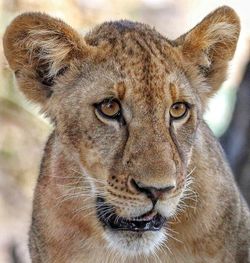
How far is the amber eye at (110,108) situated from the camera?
455 cm

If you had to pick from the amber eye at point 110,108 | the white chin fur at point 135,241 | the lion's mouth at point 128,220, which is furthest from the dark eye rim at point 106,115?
the white chin fur at point 135,241

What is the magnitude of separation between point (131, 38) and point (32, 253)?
123cm

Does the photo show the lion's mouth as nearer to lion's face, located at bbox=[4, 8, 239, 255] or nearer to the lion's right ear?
lion's face, located at bbox=[4, 8, 239, 255]

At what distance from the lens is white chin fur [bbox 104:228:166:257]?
461cm

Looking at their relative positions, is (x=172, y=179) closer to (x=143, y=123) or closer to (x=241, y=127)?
(x=143, y=123)

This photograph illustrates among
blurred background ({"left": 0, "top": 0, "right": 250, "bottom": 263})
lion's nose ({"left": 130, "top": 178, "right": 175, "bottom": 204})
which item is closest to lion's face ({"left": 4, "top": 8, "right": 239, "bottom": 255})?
lion's nose ({"left": 130, "top": 178, "right": 175, "bottom": 204})

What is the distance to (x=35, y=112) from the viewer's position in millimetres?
9414

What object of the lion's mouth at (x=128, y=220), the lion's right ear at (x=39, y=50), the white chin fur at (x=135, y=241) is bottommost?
the white chin fur at (x=135, y=241)

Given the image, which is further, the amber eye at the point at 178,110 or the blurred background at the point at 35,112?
the blurred background at the point at 35,112

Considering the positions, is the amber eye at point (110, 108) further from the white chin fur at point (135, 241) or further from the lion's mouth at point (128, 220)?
the white chin fur at point (135, 241)

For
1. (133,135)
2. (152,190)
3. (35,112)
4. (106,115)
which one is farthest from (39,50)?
(35,112)

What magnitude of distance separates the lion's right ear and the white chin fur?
70cm

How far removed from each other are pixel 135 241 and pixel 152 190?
13.5 inches

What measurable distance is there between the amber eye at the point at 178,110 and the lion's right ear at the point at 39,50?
46 centimetres
